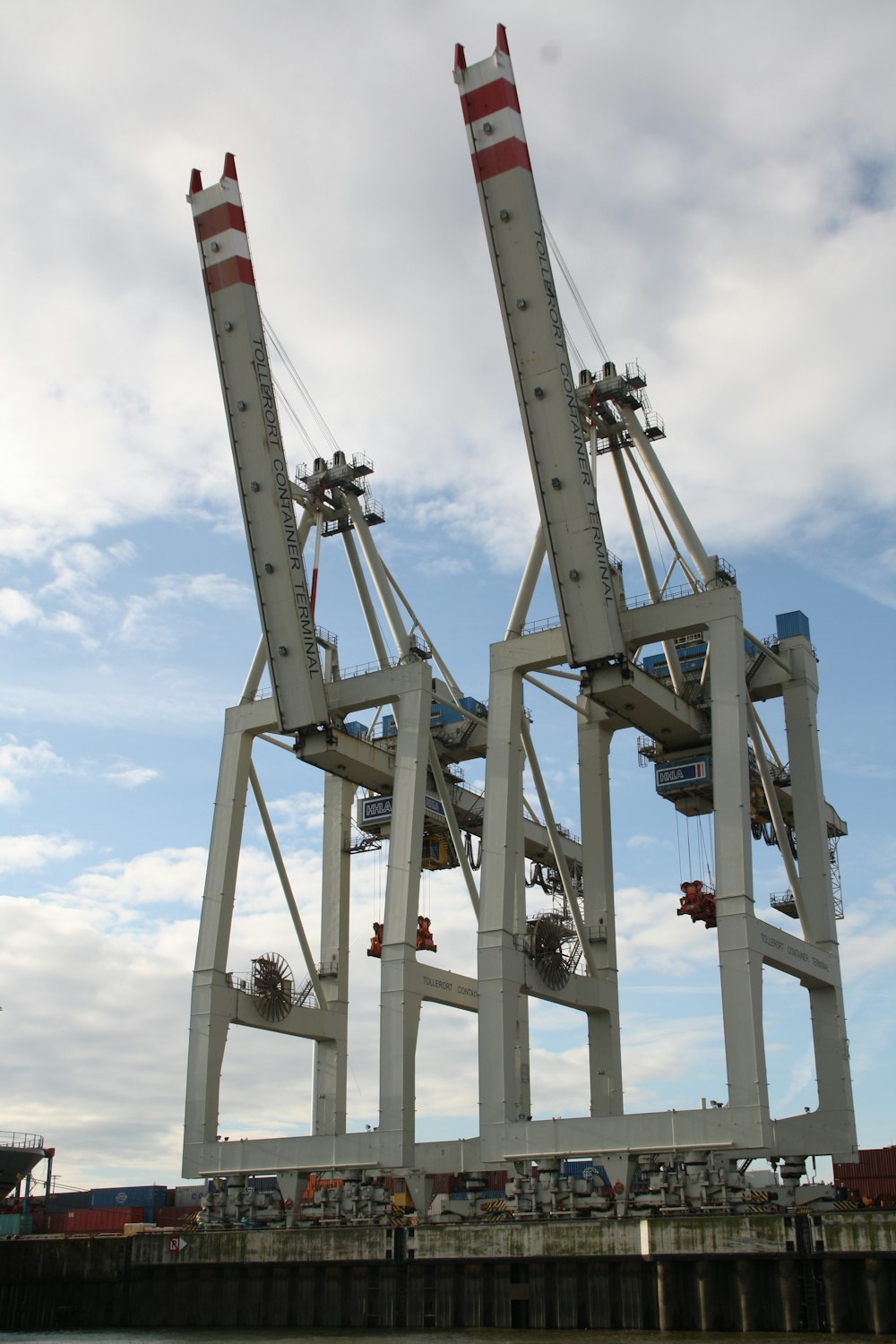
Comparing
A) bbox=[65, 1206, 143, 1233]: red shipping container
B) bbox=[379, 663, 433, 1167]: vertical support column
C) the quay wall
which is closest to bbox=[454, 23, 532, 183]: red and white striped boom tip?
bbox=[379, 663, 433, 1167]: vertical support column

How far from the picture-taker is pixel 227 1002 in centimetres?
4238

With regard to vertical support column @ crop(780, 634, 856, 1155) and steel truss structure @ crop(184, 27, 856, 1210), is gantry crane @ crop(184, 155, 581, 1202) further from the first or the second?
vertical support column @ crop(780, 634, 856, 1155)

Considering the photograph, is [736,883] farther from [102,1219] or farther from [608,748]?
[102,1219]

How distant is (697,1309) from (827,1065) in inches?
413

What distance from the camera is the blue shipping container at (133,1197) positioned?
153ft

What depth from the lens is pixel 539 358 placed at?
39.1 meters

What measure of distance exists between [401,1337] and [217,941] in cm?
1452

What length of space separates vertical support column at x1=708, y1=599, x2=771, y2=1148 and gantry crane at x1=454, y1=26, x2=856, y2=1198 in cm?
5

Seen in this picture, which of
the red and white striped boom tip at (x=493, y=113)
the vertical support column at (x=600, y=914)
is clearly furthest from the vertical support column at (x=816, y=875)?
the red and white striped boom tip at (x=493, y=113)

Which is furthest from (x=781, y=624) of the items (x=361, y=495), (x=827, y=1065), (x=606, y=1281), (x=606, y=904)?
(x=606, y=1281)

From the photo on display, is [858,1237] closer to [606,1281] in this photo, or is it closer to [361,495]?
[606,1281]

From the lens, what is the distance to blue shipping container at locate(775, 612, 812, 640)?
41.6m

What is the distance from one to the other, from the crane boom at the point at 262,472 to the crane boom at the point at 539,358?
8681mm

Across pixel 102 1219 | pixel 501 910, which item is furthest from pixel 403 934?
pixel 102 1219
